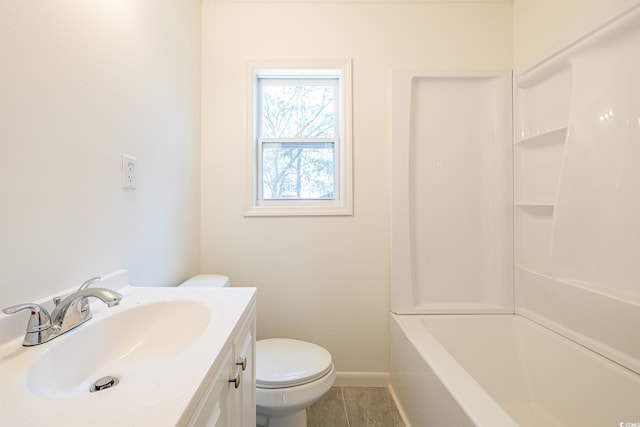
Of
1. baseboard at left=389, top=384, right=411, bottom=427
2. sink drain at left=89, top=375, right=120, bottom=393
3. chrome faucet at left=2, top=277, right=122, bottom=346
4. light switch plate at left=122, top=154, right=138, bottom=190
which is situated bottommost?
baseboard at left=389, top=384, right=411, bottom=427

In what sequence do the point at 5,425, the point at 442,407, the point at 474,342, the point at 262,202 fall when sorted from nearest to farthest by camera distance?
the point at 5,425 → the point at 442,407 → the point at 474,342 → the point at 262,202

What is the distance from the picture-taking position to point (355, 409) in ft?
4.88

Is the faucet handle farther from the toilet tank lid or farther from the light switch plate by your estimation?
the toilet tank lid

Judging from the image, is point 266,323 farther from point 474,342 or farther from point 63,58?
point 63,58

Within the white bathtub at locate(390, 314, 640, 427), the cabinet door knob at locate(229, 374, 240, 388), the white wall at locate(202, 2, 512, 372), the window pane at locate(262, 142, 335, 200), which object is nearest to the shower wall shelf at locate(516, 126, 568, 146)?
the white wall at locate(202, 2, 512, 372)

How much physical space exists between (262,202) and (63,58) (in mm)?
1159

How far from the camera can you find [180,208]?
141 centimetres

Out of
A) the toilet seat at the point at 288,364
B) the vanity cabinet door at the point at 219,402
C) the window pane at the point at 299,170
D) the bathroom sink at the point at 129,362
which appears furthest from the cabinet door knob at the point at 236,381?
the window pane at the point at 299,170

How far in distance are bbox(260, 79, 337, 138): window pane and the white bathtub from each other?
1.34 m

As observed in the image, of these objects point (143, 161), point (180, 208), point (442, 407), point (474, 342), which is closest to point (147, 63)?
point (143, 161)

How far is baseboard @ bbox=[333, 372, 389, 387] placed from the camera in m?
1.67

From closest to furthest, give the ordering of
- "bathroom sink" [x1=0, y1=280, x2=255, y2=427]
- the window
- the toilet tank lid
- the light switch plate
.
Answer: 1. "bathroom sink" [x1=0, y1=280, x2=255, y2=427]
2. the light switch plate
3. the toilet tank lid
4. the window

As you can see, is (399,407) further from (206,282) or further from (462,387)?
(206,282)

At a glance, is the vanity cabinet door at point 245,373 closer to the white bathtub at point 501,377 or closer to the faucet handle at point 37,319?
the faucet handle at point 37,319
